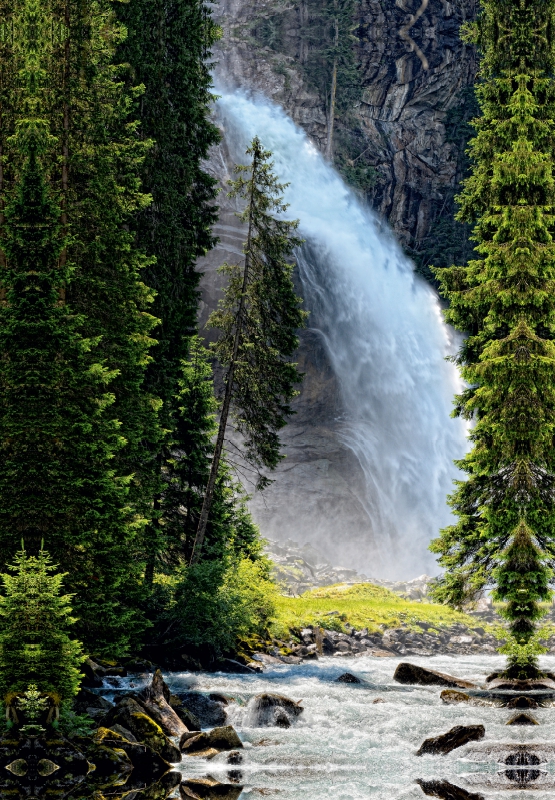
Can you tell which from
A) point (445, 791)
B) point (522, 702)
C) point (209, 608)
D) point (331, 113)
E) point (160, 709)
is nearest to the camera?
point (445, 791)

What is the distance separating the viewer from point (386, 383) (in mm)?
50281

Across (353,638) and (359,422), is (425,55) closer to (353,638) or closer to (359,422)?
(359,422)

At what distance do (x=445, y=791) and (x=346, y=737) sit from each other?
11.4ft

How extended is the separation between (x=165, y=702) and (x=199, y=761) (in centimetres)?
184

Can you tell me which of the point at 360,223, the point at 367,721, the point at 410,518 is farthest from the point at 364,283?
the point at 367,721

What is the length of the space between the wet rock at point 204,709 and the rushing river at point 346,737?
0.72 ft

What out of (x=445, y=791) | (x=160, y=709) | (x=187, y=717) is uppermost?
(x=160, y=709)

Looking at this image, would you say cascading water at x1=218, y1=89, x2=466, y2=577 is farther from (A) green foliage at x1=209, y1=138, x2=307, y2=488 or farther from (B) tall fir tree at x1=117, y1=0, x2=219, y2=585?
(A) green foliage at x1=209, y1=138, x2=307, y2=488

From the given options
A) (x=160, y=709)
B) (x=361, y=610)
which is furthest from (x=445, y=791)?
(x=361, y=610)

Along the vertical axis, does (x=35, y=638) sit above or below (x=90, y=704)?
above

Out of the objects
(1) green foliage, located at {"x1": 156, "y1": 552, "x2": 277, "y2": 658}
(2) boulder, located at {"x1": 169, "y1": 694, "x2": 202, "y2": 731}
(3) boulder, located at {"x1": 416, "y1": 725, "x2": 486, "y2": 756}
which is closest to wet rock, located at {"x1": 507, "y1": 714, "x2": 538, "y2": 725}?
(3) boulder, located at {"x1": 416, "y1": 725, "x2": 486, "y2": 756}

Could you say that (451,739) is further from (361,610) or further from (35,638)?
(361,610)

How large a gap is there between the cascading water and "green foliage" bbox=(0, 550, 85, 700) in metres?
35.2

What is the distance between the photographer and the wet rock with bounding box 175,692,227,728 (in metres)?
14.9
